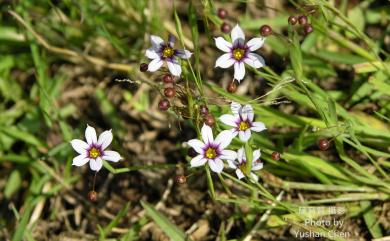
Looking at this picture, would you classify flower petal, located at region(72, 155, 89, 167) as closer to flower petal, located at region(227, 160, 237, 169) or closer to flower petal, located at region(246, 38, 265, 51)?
flower petal, located at region(227, 160, 237, 169)

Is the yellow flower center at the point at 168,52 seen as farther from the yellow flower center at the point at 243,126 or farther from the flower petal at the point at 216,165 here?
the flower petal at the point at 216,165

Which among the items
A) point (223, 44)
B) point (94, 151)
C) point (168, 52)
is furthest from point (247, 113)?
point (94, 151)

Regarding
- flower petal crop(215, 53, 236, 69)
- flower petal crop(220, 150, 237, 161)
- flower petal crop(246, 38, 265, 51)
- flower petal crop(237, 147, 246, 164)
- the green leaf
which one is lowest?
the green leaf

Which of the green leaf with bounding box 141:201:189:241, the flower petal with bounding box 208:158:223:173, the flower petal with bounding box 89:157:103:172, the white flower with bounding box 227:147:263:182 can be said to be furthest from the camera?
the green leaf with bounding box 141:201:189:241

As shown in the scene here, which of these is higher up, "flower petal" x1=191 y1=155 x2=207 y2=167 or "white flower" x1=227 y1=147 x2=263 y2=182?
"white flower" x1=227 y1=147 x2=263 y2=182

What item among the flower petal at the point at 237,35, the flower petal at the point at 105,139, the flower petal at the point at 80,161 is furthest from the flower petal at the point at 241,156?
the flower petal at the point at 80,161

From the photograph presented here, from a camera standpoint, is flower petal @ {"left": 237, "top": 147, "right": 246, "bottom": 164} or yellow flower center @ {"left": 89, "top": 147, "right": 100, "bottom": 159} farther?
flower petal @ {"left": 237, "top": 147, "right": 246, "bottom": 164}

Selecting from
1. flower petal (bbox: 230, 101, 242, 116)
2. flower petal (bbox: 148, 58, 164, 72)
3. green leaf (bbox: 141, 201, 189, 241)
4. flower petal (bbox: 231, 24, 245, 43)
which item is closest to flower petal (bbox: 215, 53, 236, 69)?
flower petal (bbox: 231, 24, 245, 43)

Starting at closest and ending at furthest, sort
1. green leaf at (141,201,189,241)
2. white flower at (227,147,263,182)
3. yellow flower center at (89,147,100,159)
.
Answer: yellow flower center at (89,147,100,159) → white flower at (227,147,263,182) → green leaf at (141,201,189,241)

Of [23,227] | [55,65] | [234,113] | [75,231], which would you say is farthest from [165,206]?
[55,65]
